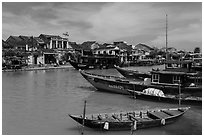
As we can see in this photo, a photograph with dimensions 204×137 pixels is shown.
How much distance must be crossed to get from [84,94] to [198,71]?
749 centimetres

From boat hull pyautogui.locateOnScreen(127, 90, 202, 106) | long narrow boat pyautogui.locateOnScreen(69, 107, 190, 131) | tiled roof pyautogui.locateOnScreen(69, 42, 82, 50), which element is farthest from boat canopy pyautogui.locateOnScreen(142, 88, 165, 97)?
tiled roof pyautogui.locateOnScreen(69, 42, 82, 50)

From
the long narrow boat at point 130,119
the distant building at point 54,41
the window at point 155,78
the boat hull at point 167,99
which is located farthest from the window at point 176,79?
the distant building at point 54,41

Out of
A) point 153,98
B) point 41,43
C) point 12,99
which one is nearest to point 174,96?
point 153,98

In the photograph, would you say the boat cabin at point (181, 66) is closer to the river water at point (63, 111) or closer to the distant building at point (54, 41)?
the river water at point (63, 111)

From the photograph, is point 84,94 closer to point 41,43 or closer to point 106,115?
point 106,115

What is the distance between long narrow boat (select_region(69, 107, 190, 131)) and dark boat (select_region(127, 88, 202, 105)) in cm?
276

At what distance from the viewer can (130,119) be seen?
31.2 ft

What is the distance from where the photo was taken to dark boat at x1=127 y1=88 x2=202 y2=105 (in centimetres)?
1277

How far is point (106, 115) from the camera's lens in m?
9.70

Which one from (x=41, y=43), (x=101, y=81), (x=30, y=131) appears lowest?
(x=30, y=131)

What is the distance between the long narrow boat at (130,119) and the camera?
8.84 meters

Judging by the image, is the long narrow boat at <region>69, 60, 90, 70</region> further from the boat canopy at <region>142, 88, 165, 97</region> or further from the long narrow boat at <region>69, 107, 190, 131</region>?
the long narrow boat at <region>69, 107, 190, 131</region>

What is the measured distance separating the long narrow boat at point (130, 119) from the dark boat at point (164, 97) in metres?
2.76

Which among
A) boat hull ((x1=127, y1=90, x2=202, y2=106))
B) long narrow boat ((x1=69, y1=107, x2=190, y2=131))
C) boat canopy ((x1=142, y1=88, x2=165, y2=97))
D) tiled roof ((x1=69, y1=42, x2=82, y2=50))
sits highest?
tiled roof ((x1=69, y1=42, x2=82, y2=50))
